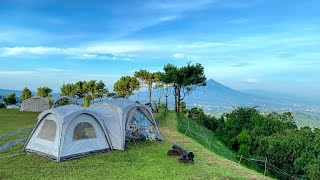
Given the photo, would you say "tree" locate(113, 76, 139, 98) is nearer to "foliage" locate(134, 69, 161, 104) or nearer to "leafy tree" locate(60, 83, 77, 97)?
"foliage" locate(134, 69, 161, 104)

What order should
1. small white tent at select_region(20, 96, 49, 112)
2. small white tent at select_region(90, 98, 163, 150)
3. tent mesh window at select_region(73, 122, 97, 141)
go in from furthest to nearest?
small white tent at select_region(20, 96, 49, 112)
small white tent at select_region(90, 98, 163, 150)
tent mesh window at select_region(73, 122, 97, 141)

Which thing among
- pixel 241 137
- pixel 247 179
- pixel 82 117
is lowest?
pixel 241 137

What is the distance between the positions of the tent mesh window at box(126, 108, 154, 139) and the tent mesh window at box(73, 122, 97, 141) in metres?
3.75

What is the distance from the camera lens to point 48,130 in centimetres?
1318

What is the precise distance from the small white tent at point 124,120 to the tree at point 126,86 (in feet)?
125

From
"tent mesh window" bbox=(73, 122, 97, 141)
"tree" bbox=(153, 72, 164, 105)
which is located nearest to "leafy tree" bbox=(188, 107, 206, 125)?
"tree" bbox=(153, 72, 164, 105)

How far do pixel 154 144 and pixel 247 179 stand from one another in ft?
22.6

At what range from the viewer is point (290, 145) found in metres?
29.6

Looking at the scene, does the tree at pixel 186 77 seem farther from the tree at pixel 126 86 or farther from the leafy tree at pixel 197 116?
the tree at pixel 126 86


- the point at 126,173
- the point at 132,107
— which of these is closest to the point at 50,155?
the point at 126,173

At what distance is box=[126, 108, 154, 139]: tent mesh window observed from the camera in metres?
17.3

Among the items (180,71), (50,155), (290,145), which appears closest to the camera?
(50,155)

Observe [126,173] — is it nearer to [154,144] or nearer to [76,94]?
[154,144]

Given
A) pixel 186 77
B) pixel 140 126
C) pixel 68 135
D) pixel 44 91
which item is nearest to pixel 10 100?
pixel 44 91
